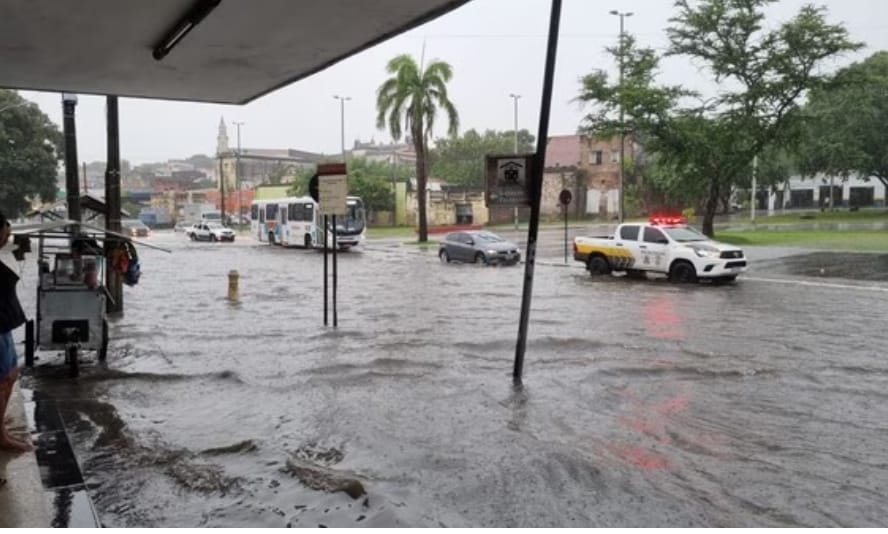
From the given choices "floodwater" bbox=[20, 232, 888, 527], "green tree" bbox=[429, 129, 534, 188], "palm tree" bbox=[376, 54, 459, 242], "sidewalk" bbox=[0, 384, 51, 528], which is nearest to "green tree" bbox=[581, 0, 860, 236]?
"palm tree" bbox=[376, 54, 459, 242]

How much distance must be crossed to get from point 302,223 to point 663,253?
81.8ft

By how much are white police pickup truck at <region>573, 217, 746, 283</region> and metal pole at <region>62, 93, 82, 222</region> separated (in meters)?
15.0

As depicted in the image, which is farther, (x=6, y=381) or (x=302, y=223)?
(x=302, y=223)

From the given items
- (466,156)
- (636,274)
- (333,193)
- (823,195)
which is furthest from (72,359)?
(823,195)

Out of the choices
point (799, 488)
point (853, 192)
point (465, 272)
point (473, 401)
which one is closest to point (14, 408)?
point (473, 401)

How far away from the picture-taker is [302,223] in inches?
1674

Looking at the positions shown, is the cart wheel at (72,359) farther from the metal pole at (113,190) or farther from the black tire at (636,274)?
the black tire at (636,274)

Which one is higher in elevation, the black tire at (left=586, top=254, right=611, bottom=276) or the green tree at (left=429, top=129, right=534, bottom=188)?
the green tree at (left=429, top=129, right=534, bottom=188)

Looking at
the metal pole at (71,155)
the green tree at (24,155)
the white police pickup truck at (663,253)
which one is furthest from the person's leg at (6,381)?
the green tree at (24,155)

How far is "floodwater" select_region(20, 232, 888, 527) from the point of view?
5.35 m

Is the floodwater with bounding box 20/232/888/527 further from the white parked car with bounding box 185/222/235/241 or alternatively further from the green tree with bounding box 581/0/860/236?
the white parked car with bounding box 185/222/235/241

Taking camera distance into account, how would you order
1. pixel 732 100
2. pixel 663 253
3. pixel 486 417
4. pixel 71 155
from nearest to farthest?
pixel 486 417
pixel 71 155
pixel 663 253
pixel 732 100

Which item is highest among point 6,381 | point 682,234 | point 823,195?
point 823,195

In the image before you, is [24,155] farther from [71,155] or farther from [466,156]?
[466,156]
